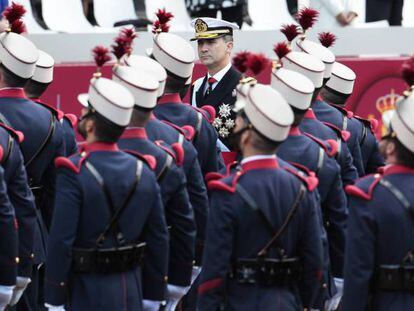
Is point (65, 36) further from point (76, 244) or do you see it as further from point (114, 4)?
point (76, 244)

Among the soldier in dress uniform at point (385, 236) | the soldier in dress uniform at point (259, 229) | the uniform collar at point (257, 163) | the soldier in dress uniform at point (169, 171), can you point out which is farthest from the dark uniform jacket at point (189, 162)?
the soldier in dress uniform at point (385, 236)

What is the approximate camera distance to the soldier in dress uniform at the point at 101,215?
6.42m

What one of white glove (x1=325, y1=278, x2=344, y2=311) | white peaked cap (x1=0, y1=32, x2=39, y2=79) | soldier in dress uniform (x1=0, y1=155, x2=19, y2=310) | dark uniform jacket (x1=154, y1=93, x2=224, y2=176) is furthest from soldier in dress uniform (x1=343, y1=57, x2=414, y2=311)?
white peaked cap (x1=0, y1=32, x2=39, y2=79)

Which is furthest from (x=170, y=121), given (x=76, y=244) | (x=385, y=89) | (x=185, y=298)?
(x=385, y=89)

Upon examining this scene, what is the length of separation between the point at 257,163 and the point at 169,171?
0.91 m

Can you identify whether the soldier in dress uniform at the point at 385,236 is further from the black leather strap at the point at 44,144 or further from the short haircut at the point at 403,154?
the black leather strap at the point at 44,144

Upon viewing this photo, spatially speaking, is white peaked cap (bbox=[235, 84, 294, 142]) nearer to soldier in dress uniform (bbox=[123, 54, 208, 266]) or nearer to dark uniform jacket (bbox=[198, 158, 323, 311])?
dark uniform jacket (bbox=[198, 158, 323, 311])

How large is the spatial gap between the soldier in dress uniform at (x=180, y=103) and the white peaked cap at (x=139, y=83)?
111cm

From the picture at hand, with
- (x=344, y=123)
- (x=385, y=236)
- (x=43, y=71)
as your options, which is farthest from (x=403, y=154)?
(x=43, y=71)

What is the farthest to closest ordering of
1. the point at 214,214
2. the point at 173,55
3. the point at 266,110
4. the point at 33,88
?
the point at 33,88 < the point at 173,55 < the point at 266,110 < the point at 214,214

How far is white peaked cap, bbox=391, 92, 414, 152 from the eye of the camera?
6.41 m

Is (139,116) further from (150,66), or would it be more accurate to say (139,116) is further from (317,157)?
(317,157)

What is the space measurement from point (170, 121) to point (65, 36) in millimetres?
4084

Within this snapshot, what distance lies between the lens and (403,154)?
6.44 m
